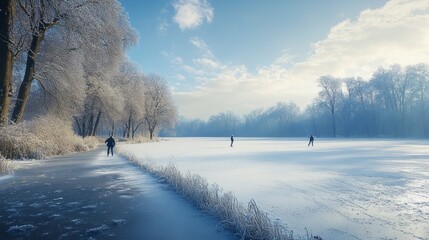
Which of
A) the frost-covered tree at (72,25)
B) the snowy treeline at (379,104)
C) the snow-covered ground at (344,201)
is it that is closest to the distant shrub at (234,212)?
the snow-covered ground at (344,201)

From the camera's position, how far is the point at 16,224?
13.9 feet

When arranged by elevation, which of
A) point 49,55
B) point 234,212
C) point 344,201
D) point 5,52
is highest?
point 49,55

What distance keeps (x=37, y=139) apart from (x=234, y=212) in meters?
12.7

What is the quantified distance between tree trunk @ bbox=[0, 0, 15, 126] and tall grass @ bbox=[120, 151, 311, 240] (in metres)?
8.81

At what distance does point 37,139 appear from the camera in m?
13.6

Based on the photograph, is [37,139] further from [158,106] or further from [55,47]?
[158,106]

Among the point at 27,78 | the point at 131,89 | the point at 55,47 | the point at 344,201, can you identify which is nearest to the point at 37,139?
the point at 27,78

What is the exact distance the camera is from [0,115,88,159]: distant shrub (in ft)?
38.5

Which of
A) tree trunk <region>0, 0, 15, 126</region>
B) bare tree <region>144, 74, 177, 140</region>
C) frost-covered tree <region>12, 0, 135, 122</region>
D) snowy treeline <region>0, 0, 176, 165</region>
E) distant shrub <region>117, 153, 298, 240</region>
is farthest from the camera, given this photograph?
bare tree <region>144, 74, 177, 140</region>

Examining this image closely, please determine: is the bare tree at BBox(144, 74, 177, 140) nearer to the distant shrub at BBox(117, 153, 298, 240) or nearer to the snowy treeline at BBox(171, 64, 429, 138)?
the snowy treeline at BBox(171, 64, 429, 138)

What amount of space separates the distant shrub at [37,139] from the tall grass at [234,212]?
8461mm

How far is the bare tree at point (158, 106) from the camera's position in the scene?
5350 centimetres

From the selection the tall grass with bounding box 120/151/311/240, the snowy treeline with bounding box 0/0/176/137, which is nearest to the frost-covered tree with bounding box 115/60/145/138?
the snowy treeline with bounding box 0/0/176/137

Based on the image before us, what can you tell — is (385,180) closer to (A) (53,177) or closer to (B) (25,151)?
(A) (53,177)
